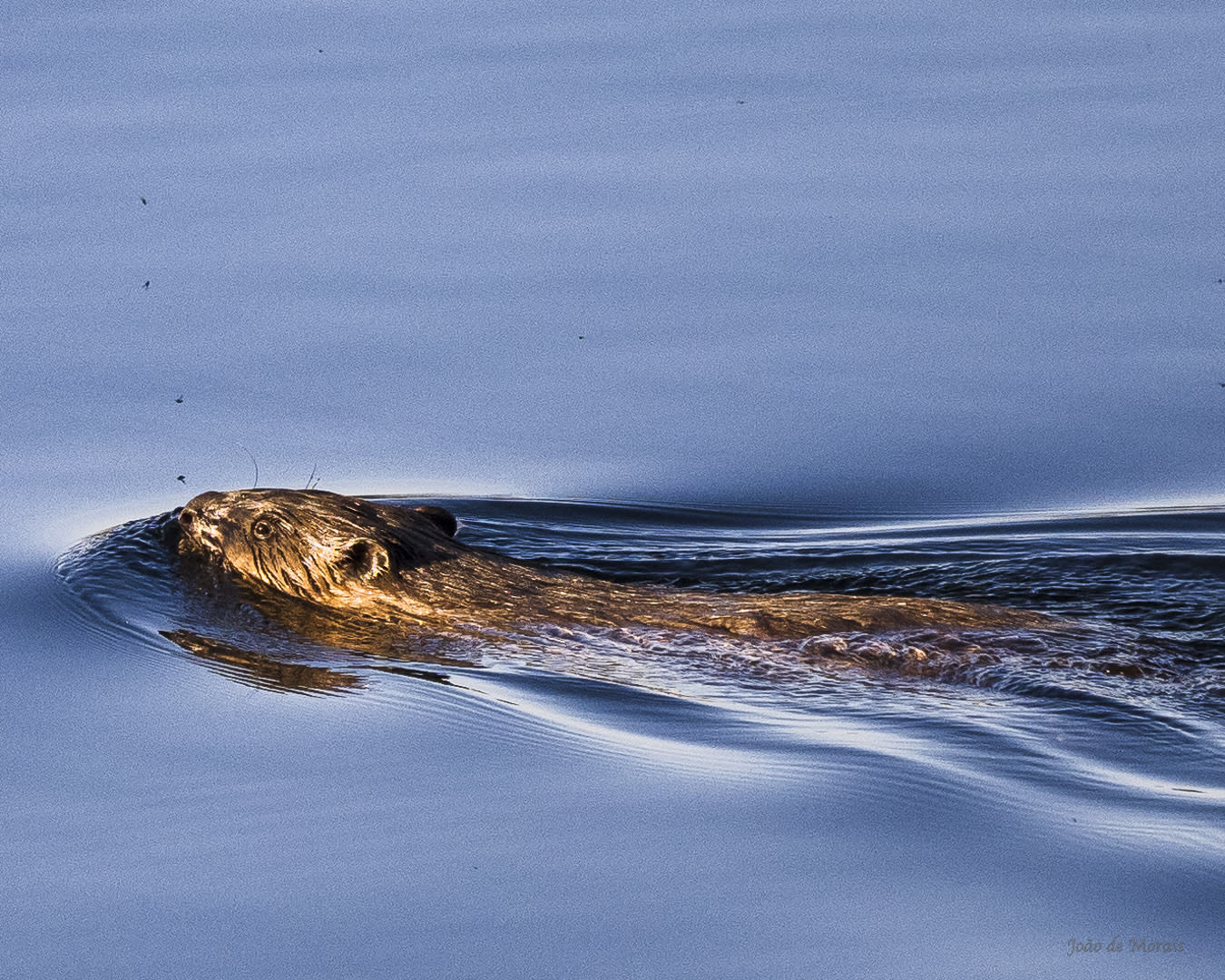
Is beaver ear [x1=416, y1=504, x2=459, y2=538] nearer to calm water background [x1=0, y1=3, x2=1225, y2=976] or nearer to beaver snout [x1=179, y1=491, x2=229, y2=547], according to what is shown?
calm water background [x1=0, y1=3, x2=1225, y2=976]

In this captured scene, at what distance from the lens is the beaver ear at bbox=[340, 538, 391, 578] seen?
899 centimetres

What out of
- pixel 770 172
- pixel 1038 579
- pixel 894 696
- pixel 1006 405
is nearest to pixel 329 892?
pixel 894 696

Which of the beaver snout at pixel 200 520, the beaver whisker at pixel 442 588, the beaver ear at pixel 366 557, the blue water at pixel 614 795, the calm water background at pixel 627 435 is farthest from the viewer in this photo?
the beaver snout at pixel 200 520

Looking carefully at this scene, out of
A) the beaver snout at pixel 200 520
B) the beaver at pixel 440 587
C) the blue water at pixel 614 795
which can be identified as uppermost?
the beaver snout at pixel 200 520

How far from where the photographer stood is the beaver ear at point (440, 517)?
9375 mm

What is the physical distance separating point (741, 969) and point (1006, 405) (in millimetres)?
5434

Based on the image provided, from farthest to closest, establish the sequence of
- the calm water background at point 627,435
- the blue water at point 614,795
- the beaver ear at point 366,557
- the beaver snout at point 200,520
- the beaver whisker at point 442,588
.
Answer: the beaver snout at point 200,520
the beaver ear at point 366,557
the beaver whisker at point 442,588
the calm water background at point 627,435
the blue water at point 614,795

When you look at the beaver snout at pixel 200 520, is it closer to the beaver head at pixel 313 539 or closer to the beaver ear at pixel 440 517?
the beaver head at pixel 313 539

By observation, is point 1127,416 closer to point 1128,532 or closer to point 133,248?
point 1128,532

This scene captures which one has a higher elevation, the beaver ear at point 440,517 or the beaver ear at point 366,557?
the beaver ear at point 440,517

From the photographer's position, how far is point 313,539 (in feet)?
29.9

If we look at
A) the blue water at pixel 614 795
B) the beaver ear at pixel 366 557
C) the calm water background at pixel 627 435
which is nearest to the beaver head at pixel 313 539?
the beaver ear at pixel 366 557

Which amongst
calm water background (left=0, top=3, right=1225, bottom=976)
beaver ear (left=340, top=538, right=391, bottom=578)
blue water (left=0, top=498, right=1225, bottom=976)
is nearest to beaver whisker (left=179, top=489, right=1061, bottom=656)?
beaver ear (left=340, top=538, right=391, bottom=578)

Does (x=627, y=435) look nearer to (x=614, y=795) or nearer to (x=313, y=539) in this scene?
(x=313, y=539)
